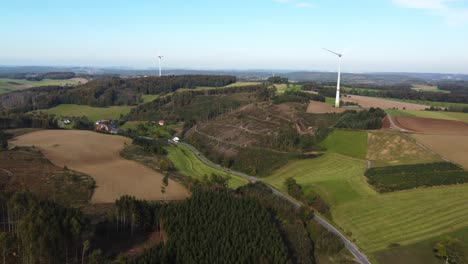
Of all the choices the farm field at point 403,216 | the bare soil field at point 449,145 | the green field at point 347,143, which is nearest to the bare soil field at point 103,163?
the farm field at point 403,216

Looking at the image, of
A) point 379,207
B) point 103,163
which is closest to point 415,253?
point 379,207

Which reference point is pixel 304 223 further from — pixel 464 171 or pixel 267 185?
pixel 464 171

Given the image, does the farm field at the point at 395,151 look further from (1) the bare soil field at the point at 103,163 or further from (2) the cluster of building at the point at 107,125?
(2) the cluster of building at the point at 107,125

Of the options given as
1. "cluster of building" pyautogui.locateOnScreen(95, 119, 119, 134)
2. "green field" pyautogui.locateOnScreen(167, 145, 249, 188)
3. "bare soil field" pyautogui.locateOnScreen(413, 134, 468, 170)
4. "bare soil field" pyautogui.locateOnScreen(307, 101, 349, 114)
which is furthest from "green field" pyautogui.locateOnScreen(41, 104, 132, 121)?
"bare soil field" pyautogui.locateOnScreen(413, 134, 468, 170)

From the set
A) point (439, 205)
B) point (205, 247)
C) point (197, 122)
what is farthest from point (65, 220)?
point (197, 122)

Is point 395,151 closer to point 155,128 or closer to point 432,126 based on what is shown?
point 432,126

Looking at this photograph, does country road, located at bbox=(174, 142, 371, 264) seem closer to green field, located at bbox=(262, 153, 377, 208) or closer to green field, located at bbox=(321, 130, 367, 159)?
green field, located at bbox=(262, 153, 377, 208)
